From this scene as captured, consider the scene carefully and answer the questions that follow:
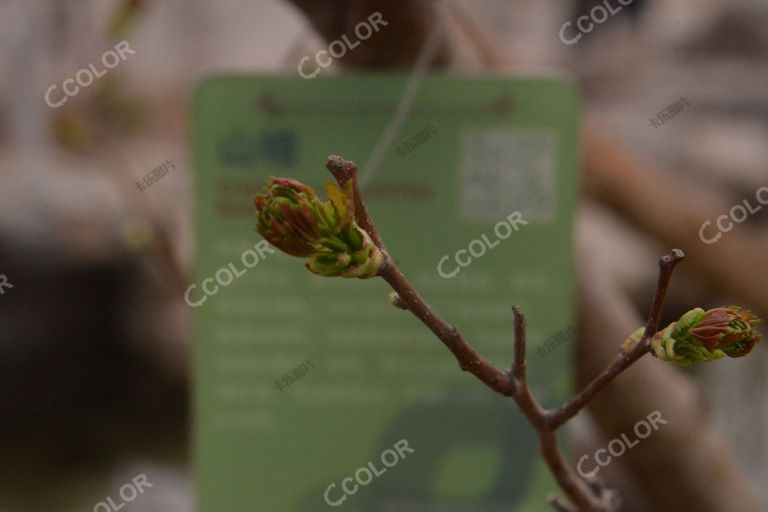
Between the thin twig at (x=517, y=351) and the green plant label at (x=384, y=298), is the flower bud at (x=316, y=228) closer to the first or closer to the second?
the thin twig at (x=517, y=351)

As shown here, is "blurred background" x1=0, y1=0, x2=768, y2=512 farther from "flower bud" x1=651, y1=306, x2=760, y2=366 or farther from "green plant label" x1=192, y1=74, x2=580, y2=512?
"flower bud" x1=651, y1=306, x2=760, y2=366

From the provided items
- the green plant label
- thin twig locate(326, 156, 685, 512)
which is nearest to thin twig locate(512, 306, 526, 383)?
thin twig locate(326, 156, 685, 512)

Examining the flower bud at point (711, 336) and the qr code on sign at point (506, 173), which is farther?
the qr code on sign at point (506, 173)

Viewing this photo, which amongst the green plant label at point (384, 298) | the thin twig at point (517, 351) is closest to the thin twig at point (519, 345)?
Answer: the thin twig at point (517, 351)

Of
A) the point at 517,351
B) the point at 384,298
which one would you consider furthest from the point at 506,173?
the point at 517,351

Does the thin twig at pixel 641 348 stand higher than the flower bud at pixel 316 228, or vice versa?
the flower bud at pixel 316 228
